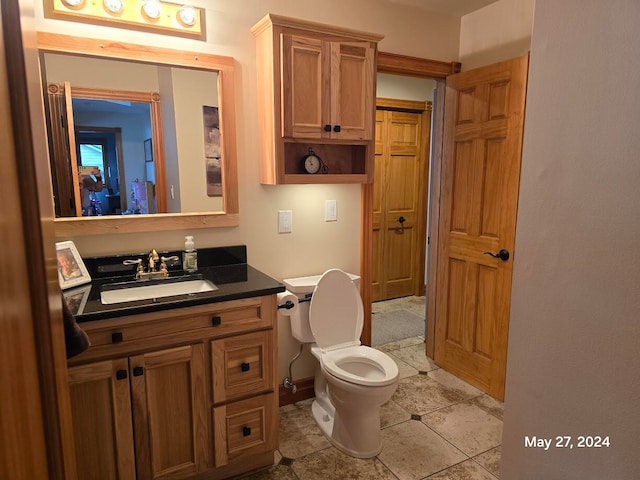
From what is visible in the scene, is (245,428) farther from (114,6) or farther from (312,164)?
(114,6)

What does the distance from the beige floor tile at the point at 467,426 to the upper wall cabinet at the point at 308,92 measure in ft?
4.89

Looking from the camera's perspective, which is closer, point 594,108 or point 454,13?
point 594,108

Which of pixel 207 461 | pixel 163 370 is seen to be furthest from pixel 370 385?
pixel 163 370

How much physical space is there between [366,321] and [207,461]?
1376 mm

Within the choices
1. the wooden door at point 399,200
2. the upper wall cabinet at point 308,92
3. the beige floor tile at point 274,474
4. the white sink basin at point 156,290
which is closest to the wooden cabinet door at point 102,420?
the white sink basin at point 156,290

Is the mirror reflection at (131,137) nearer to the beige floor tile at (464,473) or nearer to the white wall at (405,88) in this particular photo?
the beige floor tile at (464,473)

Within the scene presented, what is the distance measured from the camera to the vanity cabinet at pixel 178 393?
1.63m

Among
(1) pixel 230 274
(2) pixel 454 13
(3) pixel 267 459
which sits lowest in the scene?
(3) pixel 267 459

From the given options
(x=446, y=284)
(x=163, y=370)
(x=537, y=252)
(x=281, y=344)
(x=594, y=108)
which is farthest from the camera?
(x=446, y=284)

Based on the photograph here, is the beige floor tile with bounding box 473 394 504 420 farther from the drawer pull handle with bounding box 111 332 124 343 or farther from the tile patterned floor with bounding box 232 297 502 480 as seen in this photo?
the drawer pull handle with bounding box 111 332 124 343

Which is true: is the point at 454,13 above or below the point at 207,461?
above

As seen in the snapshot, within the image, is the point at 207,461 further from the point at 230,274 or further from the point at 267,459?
the point at 230,274

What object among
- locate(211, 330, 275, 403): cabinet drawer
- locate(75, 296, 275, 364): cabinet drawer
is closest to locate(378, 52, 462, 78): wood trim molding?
locate(75, 296, 275, 364): cabinet drawer

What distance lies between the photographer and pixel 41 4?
1.80 metres
